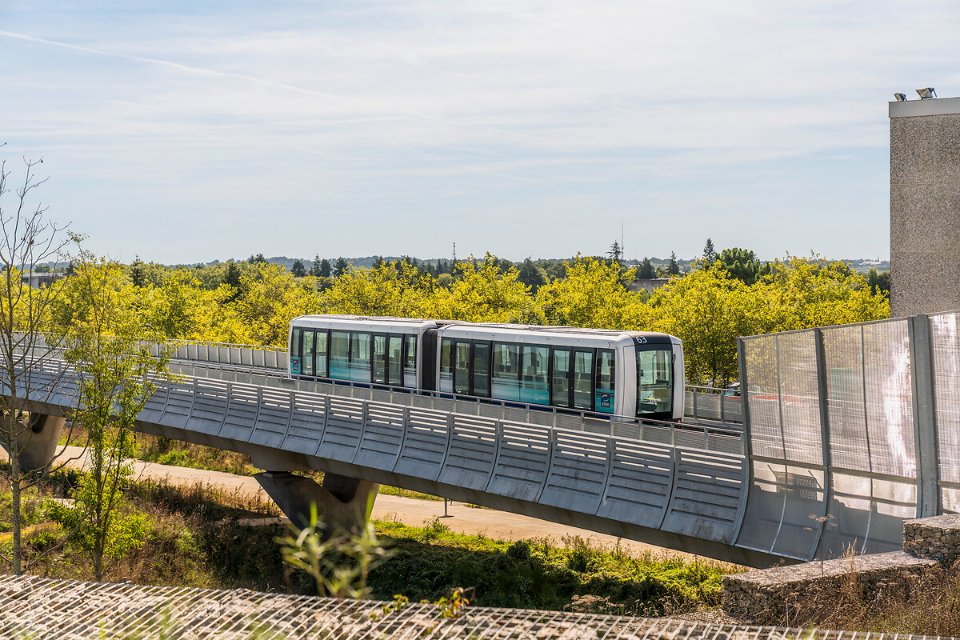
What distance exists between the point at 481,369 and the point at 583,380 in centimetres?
411

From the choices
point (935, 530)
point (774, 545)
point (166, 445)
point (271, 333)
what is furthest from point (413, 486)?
point (271, 333)

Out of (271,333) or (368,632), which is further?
(271,333)

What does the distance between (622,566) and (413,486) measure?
777cm

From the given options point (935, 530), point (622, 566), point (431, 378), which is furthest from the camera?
point (431, 378)

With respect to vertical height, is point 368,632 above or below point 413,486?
above

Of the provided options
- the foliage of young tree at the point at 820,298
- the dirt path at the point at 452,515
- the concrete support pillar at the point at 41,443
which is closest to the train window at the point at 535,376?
the dirt path at the point at 452,515

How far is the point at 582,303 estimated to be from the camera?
5025cm

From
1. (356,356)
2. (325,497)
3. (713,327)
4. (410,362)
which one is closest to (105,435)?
(325,497)

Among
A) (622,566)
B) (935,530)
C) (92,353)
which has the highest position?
(92,353)

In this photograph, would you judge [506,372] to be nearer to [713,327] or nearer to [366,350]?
[366,350]

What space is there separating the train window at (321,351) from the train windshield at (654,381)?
13.7 meters

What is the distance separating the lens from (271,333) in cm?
7212

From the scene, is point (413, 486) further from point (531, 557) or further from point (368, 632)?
point (368, 632)

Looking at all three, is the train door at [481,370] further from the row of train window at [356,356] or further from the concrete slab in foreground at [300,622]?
the concrete slab in foreground at [300,622]
